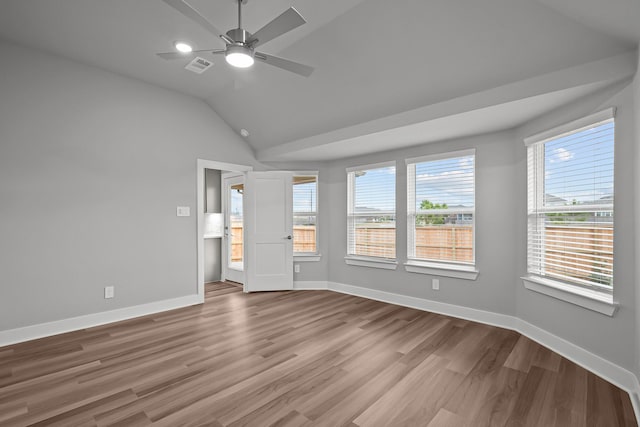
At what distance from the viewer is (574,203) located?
9.47 ft

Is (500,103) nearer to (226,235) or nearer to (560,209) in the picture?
(560,209)

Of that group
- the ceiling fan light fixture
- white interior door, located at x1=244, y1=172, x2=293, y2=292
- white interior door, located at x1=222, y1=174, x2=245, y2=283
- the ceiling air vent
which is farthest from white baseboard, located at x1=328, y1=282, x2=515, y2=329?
the ceiling air vent

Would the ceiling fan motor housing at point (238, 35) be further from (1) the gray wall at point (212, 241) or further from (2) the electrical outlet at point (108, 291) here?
(1) the gray wall at point (212, 241)

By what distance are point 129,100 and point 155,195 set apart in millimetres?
1244

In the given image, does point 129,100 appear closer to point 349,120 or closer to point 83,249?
point 83,249

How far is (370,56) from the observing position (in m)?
3.04

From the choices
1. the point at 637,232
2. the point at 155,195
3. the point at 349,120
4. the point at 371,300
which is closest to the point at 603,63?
the point at 637,232

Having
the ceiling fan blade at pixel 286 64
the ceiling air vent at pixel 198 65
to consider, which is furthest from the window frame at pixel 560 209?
the ceiling air vent at pixel 198 65

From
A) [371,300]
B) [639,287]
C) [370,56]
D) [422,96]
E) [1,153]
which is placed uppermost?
[370,56]

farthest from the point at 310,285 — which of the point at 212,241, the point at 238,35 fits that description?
the point at 238,35

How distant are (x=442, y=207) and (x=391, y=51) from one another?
7.15ft

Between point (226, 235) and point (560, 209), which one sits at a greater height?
point (560, 209)

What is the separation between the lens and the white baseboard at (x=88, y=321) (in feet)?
10.6

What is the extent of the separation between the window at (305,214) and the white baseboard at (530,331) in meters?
0.79
